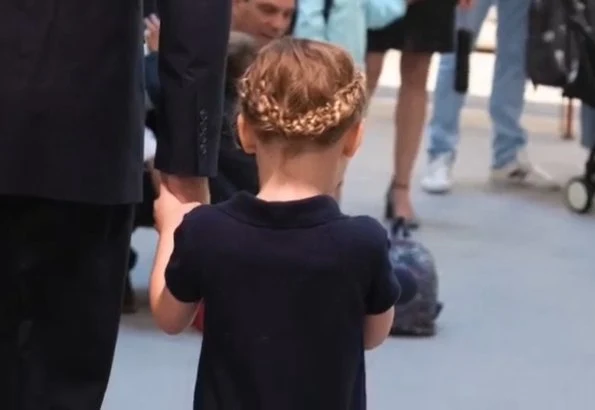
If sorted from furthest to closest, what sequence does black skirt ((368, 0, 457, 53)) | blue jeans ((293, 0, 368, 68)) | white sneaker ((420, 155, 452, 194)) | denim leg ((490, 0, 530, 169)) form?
denim leg ((490, 0, 530, 169)) < white sneaker ((420, 155, 452, 194)) < black skirt ((368, 0, 457, 53)) < blue jeans ((293, 0, 368, 68))

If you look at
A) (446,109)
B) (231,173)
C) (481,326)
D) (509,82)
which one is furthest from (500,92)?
(231,173)

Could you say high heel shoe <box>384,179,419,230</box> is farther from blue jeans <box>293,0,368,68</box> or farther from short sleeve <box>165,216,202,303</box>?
short sleeve <box>165,216,202,303</box>

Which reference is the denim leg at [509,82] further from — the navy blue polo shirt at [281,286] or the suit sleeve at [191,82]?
the navy blue polo shirt at [281,286]

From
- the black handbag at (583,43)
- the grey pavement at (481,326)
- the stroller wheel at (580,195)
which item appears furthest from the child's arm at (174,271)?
the stroller wheel at (580,195)

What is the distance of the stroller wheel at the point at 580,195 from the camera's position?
13.4 feet

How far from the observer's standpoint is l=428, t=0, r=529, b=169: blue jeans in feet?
14.5

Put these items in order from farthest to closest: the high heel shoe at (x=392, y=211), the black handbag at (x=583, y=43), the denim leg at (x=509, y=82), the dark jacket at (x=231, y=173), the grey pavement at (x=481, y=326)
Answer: the denim leg at (x=509, y=82) → the black handbag at (x=583, y=43) → the high heel shoe at (x=392, y=211) → the dark jacket at (x=231, y=173) → the grey pavement at (x=481, y=326)

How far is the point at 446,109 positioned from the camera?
4387mm

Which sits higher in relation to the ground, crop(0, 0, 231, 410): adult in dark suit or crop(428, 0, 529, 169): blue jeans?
crop(0, 0, 231, 410): adult in dark suit

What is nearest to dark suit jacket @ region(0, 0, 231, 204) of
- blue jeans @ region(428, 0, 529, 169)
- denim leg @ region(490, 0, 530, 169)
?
blue jeans @ region(428, 0, 529, 169)

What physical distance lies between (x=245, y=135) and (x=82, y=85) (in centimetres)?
19

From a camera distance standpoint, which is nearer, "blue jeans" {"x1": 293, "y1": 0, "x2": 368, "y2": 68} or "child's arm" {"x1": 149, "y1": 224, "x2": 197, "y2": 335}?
"child's arm" {"x1": 149, "y1": 224, "x2": 197, "y2": 335}

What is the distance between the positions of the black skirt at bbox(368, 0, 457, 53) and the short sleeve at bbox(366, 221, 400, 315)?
2.15 meters

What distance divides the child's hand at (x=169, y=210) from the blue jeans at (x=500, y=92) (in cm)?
285
